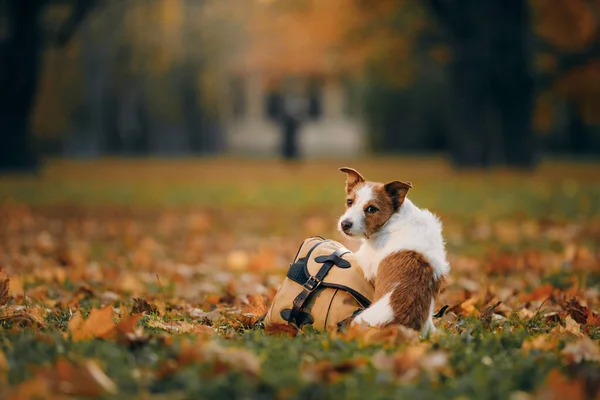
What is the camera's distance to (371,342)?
3.64 meters

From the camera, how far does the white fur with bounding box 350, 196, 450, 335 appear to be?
12.9 ft

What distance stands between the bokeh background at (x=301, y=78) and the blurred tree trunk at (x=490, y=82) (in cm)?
4

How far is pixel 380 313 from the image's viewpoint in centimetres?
389

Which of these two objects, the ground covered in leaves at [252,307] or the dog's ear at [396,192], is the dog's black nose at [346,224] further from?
the ground covered in leaves at [252,307]

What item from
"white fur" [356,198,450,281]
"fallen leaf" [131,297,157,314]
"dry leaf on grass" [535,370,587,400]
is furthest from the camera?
"fallen leaf" [131,297,157,314]

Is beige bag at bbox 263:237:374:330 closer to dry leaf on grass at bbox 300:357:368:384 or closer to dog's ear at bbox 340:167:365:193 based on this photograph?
dog's ear at bbox 340:167:365:193

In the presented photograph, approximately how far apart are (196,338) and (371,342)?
839 mm

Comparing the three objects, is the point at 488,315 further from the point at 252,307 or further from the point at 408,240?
the point at 252,307

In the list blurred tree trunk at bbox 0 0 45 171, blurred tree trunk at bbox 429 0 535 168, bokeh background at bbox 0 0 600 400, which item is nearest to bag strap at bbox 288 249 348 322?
bokeh background at bbox 0 0 600 400

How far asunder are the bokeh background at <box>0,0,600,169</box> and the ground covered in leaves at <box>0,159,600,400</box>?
858cm

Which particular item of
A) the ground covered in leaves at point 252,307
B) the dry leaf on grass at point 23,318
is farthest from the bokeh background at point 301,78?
the dry leaf on grass at point 23,318

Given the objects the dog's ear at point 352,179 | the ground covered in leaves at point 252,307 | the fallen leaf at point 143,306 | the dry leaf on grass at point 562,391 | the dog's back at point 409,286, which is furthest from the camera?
the fallen leaf at point 143,306

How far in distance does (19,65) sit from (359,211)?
65.0 feet

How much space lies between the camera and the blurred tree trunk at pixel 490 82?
872 inches
